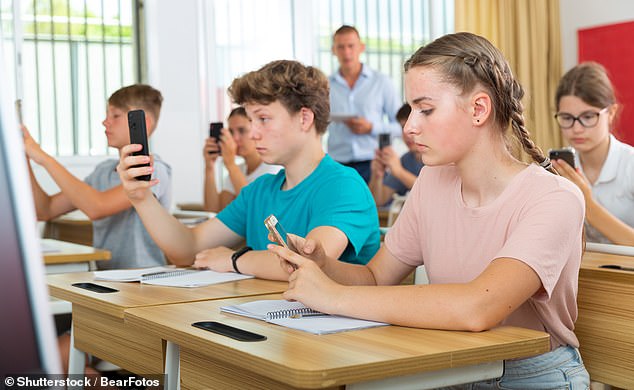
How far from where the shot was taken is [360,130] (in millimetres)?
5375

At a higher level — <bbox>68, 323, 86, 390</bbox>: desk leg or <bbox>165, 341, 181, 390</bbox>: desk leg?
<bbox>165, 341, 181, 390</bbox>: desk leg

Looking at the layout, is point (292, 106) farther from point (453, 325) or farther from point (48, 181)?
point (48, 181)

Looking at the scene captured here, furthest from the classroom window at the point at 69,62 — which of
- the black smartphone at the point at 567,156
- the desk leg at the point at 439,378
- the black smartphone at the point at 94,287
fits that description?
the desk leg at the point at 439,378

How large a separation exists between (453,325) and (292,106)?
1.13 meters

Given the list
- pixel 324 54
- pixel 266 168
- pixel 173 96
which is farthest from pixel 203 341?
pixel 324 54

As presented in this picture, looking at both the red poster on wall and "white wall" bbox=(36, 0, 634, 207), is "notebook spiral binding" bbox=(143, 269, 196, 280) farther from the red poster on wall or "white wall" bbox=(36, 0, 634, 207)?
the red poster on wall

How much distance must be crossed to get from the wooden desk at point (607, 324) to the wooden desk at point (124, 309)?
0.72 meters

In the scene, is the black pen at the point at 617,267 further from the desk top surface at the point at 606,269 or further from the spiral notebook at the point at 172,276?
the spiral notebook at the point at 172,276

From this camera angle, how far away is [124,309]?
1.67 m

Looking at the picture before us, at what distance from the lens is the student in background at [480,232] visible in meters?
1.39

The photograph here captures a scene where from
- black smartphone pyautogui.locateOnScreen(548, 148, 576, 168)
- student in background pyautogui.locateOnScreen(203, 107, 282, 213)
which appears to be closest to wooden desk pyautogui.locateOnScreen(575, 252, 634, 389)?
A: black smartphone pyautogui.locateOnScreen(548, 148, 576, 168)

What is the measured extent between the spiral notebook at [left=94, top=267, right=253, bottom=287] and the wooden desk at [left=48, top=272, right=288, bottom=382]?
1.2 inches

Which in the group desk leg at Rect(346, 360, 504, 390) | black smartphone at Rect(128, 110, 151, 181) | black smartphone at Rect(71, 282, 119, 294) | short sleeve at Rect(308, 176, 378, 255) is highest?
black smartphone at Rect(128, 110, 151, 181)

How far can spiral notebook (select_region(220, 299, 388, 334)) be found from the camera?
53.9 inches
